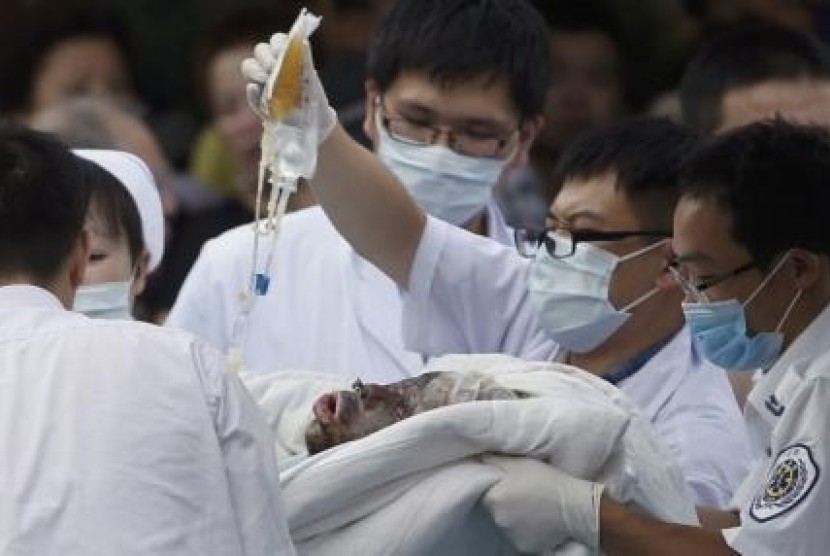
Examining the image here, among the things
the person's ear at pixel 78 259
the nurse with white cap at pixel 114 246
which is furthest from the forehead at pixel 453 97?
the person's ear at pixel 78 259

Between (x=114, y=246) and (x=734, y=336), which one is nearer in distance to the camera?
(x=734, y=336)

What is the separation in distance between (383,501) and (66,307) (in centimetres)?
54

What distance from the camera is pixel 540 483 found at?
14.0 feet

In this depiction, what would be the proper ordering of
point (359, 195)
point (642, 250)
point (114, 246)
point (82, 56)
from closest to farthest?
point (359, 195) → point (114, 246) → point (642, 250) → point (82, 56)

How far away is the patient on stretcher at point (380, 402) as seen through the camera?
439cm

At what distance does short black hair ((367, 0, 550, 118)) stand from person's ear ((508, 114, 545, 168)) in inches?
0.6

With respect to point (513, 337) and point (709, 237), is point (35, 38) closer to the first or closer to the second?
point (513, 337)

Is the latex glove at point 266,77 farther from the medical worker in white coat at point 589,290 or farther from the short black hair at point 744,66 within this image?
the short black hair at point 744,66

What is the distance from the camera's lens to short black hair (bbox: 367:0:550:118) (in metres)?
5.49

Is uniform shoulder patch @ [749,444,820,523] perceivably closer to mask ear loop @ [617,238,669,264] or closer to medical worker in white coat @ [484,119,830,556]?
medical worker in white coat @ [484,119,830,556]

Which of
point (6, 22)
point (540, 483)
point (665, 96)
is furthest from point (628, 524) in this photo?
point (6, 22)

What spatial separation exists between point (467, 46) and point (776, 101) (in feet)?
2.93

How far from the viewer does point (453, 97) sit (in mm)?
5445

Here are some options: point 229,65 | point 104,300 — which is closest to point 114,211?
point 104,300
